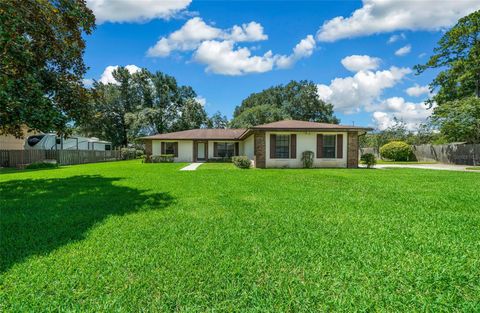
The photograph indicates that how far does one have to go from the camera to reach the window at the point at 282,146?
1694 centimetres

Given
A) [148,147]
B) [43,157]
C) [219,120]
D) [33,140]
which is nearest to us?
[43,157]

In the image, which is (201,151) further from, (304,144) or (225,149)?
(304,144)

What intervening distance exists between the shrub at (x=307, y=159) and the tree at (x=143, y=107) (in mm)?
24347

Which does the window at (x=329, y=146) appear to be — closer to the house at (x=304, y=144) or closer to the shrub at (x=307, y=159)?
Answer: the house at (x=304, y=144)

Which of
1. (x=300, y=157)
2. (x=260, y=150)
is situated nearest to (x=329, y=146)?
(x=300, y=157)

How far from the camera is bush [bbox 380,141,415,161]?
25.2m

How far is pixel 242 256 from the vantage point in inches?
132

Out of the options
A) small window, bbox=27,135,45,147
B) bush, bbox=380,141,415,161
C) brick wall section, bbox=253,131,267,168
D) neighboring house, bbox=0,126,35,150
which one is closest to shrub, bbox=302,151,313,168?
brick wall section, bbox=253,131,267,168

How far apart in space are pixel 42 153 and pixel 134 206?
64.4ft

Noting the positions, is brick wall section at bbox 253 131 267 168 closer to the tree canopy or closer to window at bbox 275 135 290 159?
window at bbox 275 135 290 159

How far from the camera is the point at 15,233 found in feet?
14.3

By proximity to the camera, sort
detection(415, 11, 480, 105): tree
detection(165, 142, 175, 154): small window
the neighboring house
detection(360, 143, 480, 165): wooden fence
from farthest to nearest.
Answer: detection(165, 142, 175, 154): small window → detection(415, 11, 480, 105): tree → the neighboring house → detection(360, 143, 480, 165): wooden fence

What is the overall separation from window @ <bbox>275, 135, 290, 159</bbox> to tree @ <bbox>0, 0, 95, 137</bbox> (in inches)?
422

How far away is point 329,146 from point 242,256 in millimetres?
15182
